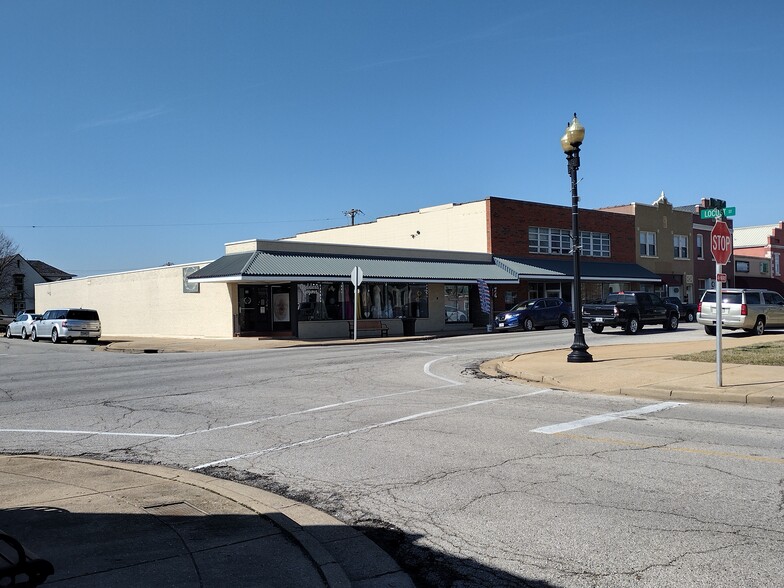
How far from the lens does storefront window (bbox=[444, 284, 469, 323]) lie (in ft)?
131

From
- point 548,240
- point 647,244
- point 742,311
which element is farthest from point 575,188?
point 647,244

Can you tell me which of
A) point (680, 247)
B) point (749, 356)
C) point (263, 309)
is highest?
point (680, 247)

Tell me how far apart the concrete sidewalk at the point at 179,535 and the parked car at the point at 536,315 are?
30.7m

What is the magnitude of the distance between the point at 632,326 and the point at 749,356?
1415 cm

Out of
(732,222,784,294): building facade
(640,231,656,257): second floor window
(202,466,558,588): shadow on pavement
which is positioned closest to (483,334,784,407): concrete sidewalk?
(202,466,558,588): shadow on pavement

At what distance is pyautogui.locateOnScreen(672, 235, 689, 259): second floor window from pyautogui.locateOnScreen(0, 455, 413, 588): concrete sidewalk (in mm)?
56491

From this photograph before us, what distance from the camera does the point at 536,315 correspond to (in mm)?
37156

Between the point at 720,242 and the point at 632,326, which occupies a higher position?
the point at 720,242

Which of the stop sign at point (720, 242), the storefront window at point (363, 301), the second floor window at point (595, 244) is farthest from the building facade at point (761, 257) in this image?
the stop sign at point (720, 242)

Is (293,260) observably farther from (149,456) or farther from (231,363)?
(149,456)

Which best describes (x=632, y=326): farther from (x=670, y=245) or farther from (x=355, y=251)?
(x=670, y=245)

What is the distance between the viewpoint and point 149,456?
8266 millimetres

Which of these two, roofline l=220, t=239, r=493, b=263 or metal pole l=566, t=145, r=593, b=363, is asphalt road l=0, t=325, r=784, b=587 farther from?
roofline l=220, t=239, r=493, b=263

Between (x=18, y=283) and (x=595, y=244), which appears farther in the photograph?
(x=18, y=283)
